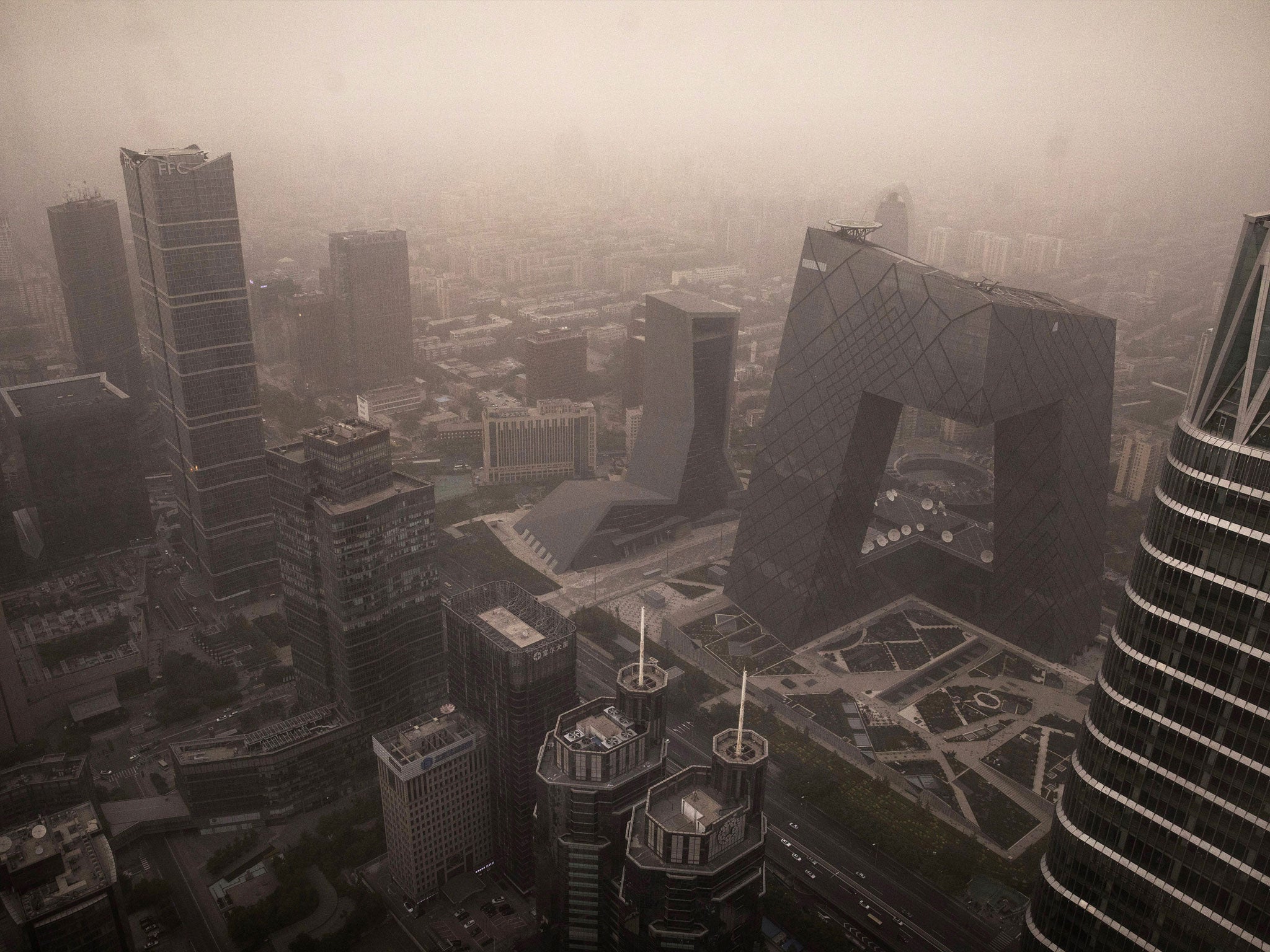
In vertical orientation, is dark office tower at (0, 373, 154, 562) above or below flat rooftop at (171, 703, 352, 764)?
above

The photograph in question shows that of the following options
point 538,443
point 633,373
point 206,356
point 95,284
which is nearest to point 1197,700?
point 206,356

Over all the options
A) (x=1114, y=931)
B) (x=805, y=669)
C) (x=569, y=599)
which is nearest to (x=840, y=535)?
(x=805, y=669)

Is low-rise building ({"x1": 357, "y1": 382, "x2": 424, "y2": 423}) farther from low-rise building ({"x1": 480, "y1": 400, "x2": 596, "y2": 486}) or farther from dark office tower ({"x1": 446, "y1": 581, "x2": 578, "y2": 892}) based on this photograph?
dark office tower ({"x1": 446, "y1": 581, "x2": 578, "y2": 892})

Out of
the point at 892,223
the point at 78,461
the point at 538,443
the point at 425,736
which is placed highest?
the point at 892,223

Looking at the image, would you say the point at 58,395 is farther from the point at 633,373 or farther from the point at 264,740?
the point at 633,373

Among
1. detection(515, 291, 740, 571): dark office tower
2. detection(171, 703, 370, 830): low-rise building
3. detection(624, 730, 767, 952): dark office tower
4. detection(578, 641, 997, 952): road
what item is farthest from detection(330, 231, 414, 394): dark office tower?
detection(624, 730, 767, 952): dark office tower

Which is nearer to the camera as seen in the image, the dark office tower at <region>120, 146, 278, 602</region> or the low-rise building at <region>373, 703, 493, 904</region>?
the low-rise building at <region>373, 703, 493, 904</region>
